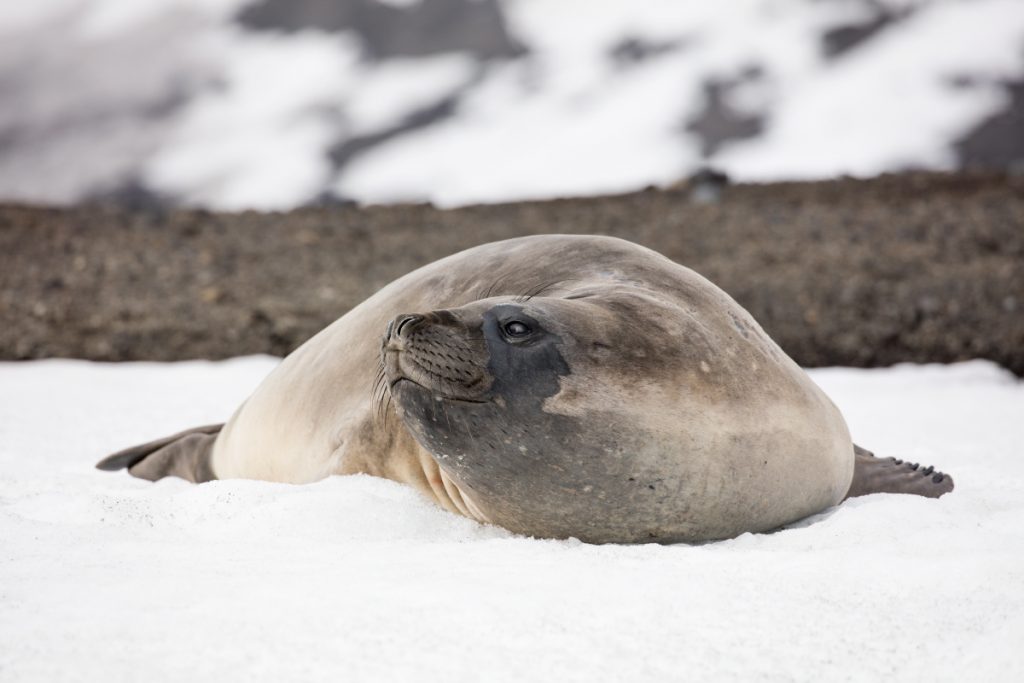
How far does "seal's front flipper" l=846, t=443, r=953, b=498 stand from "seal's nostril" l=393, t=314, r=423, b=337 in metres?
1.52

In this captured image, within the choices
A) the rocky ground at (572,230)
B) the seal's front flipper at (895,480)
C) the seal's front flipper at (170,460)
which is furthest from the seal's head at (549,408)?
the rocky ground at (572,230)

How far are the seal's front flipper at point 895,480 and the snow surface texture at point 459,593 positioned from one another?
12 centimetres

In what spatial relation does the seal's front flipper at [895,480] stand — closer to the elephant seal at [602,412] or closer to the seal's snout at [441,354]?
the elephant seal at [602,412]

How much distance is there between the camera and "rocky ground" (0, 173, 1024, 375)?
26.6 ft

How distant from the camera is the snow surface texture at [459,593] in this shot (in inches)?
61.4

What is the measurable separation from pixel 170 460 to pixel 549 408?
91.0 inches

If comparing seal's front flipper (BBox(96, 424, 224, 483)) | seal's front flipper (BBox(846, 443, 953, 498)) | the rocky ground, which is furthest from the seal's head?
the rocky ground

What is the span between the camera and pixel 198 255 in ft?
33.3

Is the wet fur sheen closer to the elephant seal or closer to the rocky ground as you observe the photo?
the elephant seal

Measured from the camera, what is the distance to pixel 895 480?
3.10 metres

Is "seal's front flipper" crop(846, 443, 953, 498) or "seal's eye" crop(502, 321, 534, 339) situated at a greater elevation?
"seal's eye" crop(502, 321, 534, 339)

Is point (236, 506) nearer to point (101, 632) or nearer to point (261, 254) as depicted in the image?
point (101, 632)

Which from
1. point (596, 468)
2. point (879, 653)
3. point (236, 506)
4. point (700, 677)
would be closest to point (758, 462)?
point (596, 468)

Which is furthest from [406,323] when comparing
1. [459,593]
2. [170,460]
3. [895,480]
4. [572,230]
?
[572,230]
